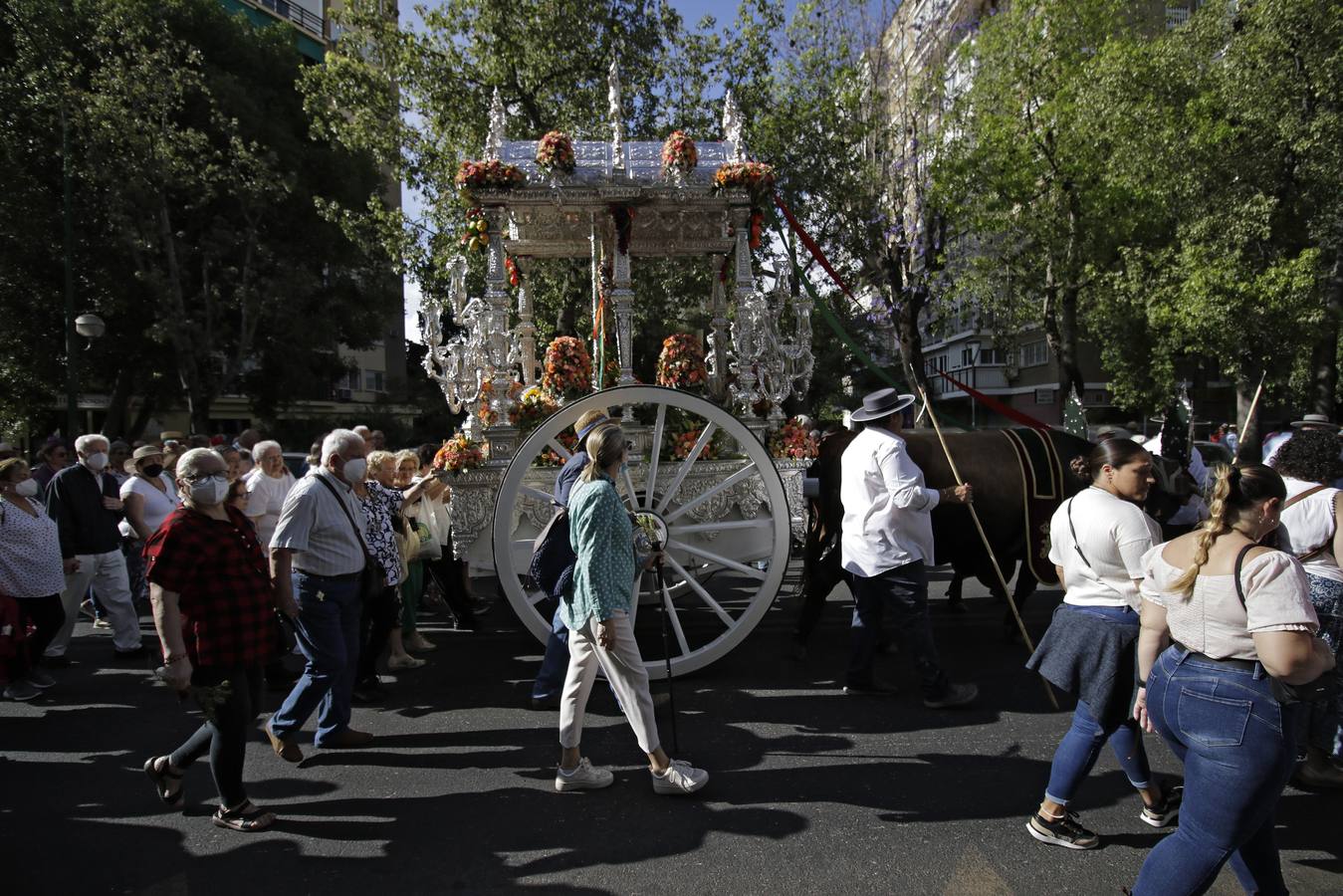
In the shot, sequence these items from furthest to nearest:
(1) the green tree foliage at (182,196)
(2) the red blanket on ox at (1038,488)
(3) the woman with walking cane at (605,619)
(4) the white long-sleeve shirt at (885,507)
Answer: (1) the green tree foliage at (182,196)
(2) the red blanket on ox at (1038,488)
(4) the white long-sleeve shirt at (885,507)
(3) the woman with walking cane at (605,619)

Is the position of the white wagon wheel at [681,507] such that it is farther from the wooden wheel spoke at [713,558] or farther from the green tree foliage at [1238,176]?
the green tree foliage at [1238,176]

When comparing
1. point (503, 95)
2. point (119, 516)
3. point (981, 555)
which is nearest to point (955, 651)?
point (981, 555)

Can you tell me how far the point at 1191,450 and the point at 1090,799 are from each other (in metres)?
4.70

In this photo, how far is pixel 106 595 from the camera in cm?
608

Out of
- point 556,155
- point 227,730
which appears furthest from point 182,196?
point 227,730

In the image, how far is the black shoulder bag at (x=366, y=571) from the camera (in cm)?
410

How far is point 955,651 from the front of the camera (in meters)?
5.92

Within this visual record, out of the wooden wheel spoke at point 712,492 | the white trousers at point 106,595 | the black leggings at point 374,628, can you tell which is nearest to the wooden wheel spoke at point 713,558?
the wooden wheel spoke at point 712,492

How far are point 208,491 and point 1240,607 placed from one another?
3488 millimetres

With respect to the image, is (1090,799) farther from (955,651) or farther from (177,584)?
(177,584)

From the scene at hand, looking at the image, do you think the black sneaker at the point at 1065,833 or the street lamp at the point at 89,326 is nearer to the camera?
the black sneaker at the point at 1065,833

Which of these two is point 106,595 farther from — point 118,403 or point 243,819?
point 118,403

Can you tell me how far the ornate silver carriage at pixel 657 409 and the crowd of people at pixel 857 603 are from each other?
456 millimetres

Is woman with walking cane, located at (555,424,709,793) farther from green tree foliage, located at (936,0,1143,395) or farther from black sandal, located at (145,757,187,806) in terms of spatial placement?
green tree foliage, located at (936,0,1143,395)
